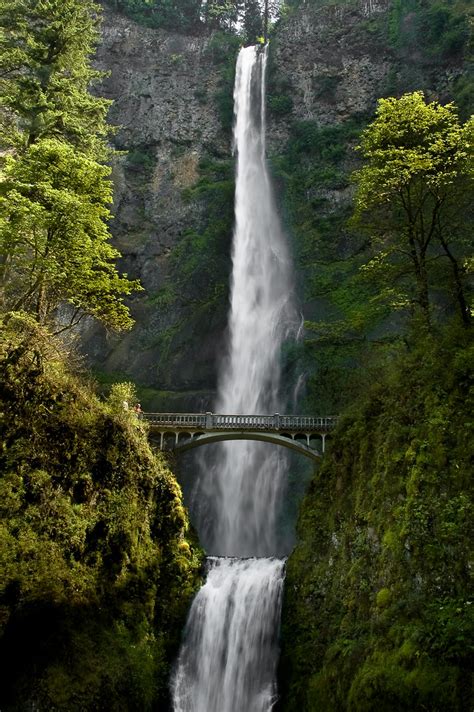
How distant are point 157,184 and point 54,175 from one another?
31.4 m

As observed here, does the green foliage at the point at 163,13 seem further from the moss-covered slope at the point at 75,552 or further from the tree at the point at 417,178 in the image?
the moss-covered slope at the point at 75,552

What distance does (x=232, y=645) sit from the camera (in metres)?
16.3

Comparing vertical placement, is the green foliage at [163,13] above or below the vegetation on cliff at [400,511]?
above

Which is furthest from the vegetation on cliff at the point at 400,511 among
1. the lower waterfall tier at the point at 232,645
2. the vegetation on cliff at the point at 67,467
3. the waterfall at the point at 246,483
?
the vegetation on cliff at the point at 67,467

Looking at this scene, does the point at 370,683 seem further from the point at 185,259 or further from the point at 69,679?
the point at 185,259

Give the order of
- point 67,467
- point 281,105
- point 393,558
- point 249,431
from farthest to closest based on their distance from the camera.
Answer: point 281,105 < point 249,431 < point 67,467 < point 393,558

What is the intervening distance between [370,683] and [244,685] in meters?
6.11

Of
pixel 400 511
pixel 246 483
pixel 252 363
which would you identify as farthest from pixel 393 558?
pixel 252 363

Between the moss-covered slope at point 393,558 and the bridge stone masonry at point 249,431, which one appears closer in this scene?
the moss-covered slope at point 393,558

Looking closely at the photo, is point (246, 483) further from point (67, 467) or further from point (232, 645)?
point (67, 467)

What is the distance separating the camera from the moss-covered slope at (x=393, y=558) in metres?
9.92

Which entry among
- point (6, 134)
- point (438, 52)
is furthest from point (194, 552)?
point (438, 52)

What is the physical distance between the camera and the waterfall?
15688 millimetres

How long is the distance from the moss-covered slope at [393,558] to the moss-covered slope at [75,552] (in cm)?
394
